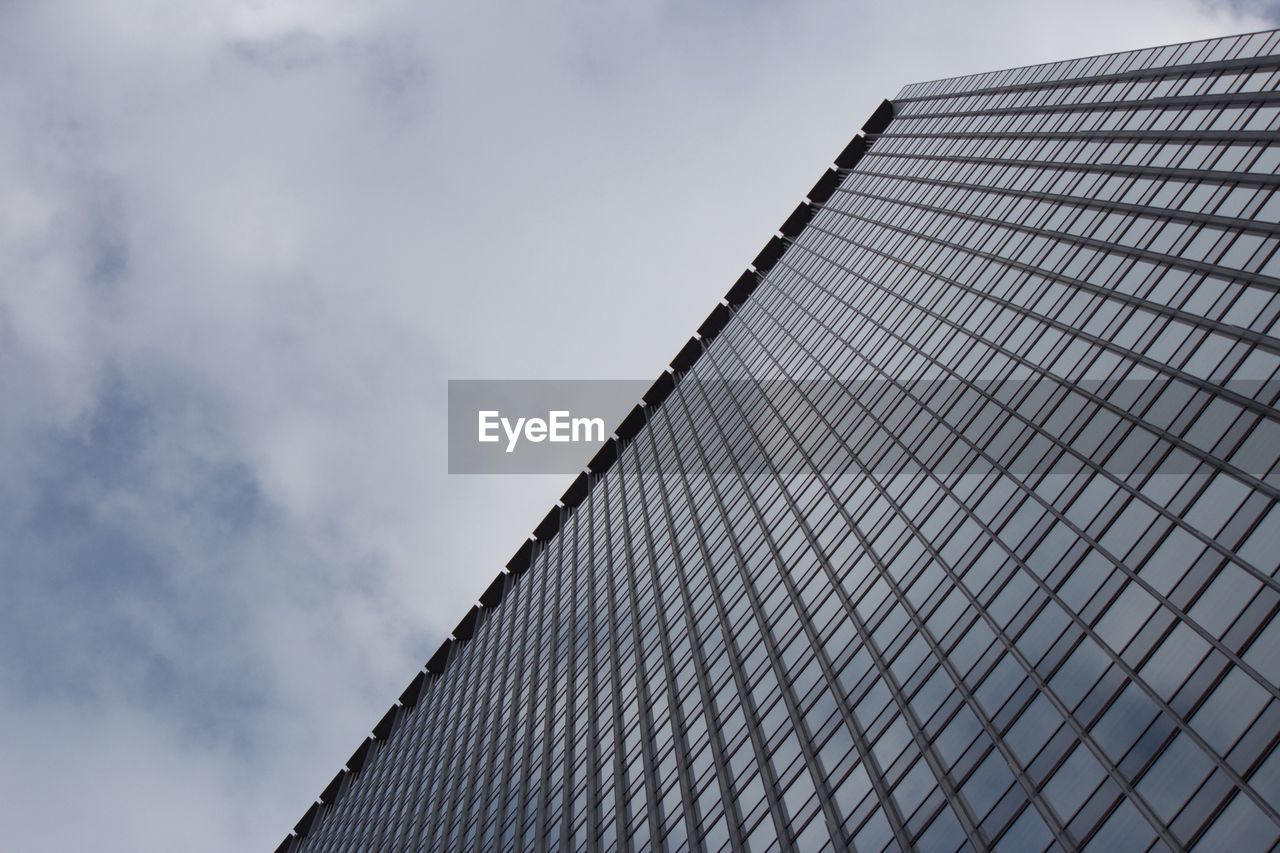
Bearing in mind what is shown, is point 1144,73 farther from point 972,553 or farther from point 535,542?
point 535,542

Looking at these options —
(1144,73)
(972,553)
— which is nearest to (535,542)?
(1144,73)

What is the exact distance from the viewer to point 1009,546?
116ft

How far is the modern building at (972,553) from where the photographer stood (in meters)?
26.1

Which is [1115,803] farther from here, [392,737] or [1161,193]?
[392,737]

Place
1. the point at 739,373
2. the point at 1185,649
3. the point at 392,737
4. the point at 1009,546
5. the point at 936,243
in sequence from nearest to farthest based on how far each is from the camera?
the point at 1185,649 < the point at 1009,546 < the point at 936,243 < the point at 739,373 < the point at 392,737

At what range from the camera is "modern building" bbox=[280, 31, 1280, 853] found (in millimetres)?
26109

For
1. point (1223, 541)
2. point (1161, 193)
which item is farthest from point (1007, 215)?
point (1223, 541)

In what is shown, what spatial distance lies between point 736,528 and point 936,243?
20436 mm

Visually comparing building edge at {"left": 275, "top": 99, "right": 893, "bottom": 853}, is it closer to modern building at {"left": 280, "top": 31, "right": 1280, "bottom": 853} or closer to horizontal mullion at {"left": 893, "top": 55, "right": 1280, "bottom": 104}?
modern building at {"left": 280, "top": 31, "right": 1280, "bottom": 853}

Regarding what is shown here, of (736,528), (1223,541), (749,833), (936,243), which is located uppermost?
(936,243)

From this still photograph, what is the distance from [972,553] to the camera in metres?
37.0

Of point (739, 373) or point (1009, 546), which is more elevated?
point (739, 373)

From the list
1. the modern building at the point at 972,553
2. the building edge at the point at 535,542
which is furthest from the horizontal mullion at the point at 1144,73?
the building edge at the point at 535,542

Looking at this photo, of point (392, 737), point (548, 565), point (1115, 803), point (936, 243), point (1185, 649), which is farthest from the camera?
point (392, 737)
